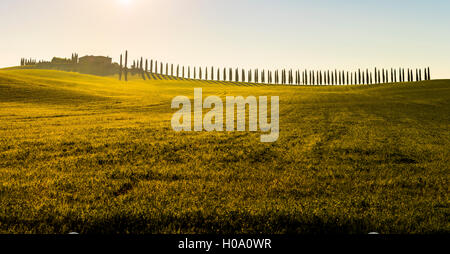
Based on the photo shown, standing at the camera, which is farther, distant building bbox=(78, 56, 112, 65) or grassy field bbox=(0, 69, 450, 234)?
distant building bbox=(78, 56, 112, 65)

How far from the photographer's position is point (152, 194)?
18.3ft

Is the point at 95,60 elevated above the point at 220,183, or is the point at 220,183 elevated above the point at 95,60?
the point at 95,60

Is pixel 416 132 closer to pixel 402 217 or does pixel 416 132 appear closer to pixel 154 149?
pixel 402 217

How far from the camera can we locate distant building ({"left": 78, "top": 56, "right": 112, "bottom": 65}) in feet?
497

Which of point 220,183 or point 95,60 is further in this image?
point 95,60

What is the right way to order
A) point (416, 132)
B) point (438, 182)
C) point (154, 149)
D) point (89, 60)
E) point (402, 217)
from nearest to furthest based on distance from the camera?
point (402, 217) < point (438, 182) < point (154, 149) < point (416, 132) < point (89, 60)

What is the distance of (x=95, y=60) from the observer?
156 meters

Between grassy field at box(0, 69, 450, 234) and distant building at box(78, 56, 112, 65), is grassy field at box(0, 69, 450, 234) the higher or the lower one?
→ the lower one

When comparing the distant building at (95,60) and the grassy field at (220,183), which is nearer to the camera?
the grassy field at (220,183)

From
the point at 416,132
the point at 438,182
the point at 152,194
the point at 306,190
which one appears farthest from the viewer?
the point at 416,132

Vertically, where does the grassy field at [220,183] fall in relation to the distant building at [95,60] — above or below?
Answer: below

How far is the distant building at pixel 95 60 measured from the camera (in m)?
152
